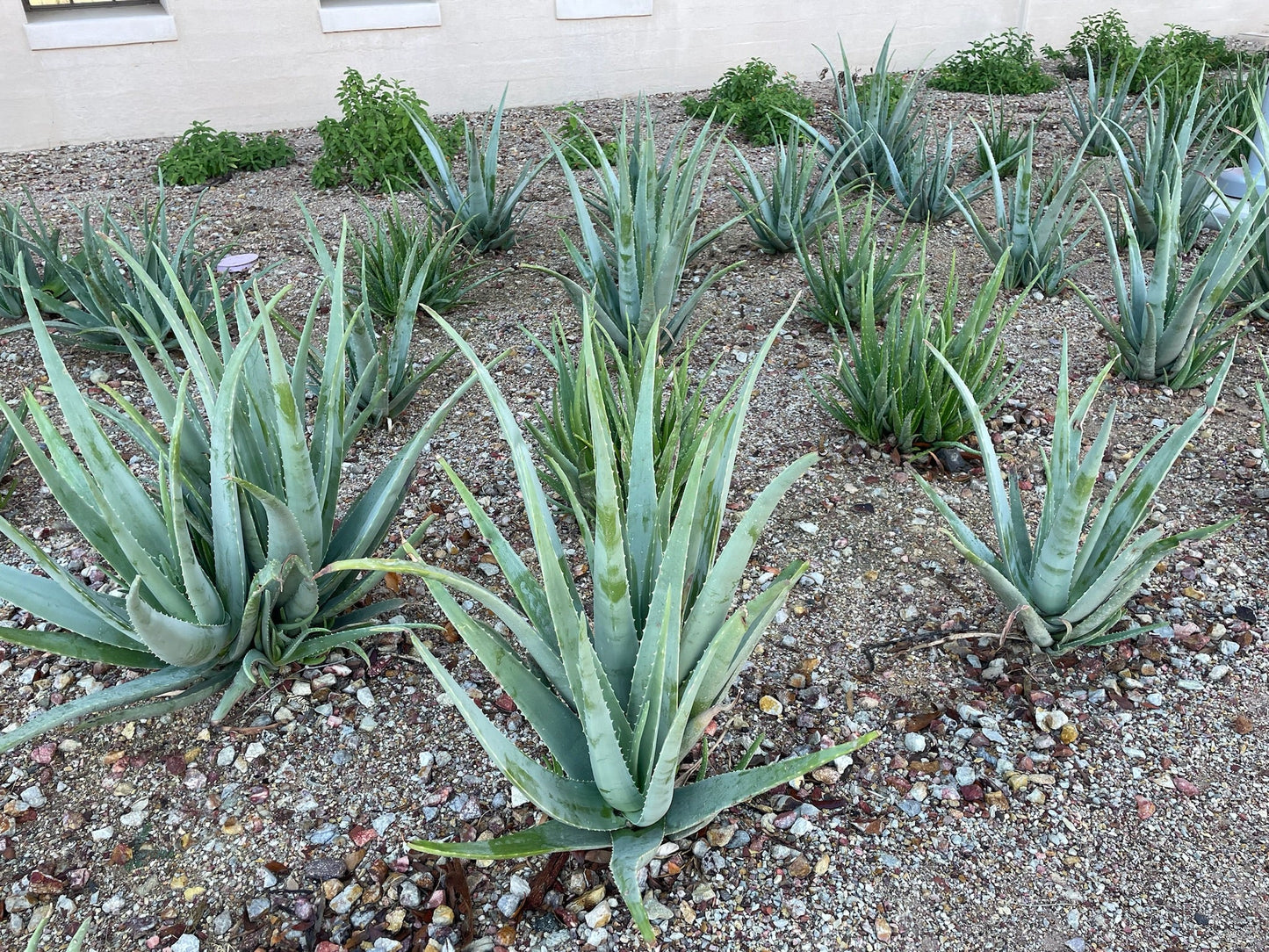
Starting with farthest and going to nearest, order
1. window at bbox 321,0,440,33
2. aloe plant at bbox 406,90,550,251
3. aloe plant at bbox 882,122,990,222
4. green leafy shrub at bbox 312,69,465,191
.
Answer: window at bbox 321,0,440,33 → green leafy shrub at bbox 312,69,465,191 → aloe plant at bbox 882,122,990,222 → aloe plant at bbox 406,90,550,251

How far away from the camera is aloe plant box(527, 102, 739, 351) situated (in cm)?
325

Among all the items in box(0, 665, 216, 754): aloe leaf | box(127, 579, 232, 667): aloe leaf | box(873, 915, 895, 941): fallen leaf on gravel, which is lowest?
box(873, 915, 895, 941): fallen leaf on gravel

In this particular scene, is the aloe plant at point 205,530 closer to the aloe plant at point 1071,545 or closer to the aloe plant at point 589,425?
the aloe plant at point 589,425

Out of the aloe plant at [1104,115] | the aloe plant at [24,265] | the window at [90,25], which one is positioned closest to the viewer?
the aloe plant at [24,265]

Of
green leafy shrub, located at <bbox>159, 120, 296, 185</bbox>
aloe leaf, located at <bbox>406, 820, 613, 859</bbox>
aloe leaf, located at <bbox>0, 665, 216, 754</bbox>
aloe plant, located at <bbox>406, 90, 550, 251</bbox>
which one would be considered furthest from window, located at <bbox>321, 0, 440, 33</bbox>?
aloe leaf, located at <bbox>406, 820, 613, 859</bbox>

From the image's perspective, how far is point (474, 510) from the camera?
63.8 inches

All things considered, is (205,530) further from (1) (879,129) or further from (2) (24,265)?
(1) (879,129)

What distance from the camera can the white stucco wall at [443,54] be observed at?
598 centimetres

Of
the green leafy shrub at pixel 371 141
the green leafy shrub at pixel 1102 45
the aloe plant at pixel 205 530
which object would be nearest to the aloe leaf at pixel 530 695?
the aloe plant at pixel 205 530

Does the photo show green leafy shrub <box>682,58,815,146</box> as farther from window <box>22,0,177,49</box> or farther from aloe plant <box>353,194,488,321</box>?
window <box>22,0,177,49</box>

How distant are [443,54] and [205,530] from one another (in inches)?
217

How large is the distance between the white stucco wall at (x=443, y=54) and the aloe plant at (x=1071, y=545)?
5.63 meters

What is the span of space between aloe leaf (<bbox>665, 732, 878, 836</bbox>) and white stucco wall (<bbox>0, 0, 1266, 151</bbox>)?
242 inches

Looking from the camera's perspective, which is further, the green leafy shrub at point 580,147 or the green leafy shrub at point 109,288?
the green leafy shrub at point 580,147
